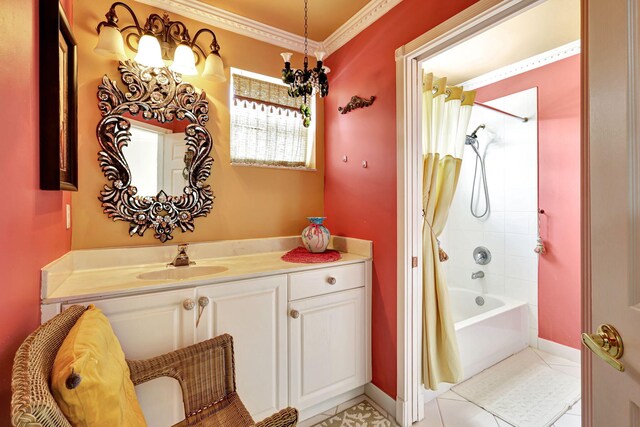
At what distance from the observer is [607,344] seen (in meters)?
0.62

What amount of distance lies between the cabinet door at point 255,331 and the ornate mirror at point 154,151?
69 cm

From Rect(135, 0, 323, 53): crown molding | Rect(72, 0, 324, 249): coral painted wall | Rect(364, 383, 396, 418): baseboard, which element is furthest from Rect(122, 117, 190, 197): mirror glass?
Rect(364, 383, 396, 418): baseboard

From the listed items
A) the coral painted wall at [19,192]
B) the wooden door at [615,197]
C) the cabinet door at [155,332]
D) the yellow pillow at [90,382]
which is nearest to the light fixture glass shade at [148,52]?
the coral painted wall at [19,192]

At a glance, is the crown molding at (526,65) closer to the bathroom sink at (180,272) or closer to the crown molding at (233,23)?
the crown molding at (233,23)

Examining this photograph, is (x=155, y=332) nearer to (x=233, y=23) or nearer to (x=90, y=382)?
(x=90, y=382)

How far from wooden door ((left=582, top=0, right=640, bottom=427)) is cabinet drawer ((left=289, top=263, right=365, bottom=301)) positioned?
1213 millimetres

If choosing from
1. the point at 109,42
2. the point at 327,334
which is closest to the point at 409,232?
the point at 327,334

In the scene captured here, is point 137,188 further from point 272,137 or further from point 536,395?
point 536,395

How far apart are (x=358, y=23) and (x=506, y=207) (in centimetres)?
214

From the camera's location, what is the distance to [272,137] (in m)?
2.20

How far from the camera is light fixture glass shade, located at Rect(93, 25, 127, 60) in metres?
1.50

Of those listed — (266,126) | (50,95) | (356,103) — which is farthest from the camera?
(266,126)

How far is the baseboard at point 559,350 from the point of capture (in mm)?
2273

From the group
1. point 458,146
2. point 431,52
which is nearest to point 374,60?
point 431,52
